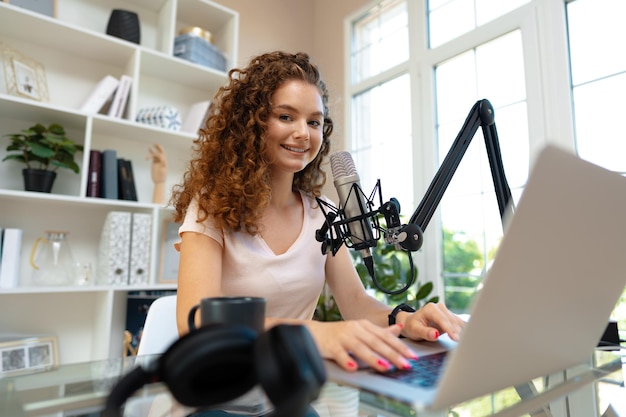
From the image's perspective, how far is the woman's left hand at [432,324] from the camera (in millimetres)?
769

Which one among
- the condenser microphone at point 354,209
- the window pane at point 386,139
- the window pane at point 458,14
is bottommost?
the condenser microphone at point 354,209

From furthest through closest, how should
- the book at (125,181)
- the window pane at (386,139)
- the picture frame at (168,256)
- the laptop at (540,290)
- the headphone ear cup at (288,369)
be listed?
the window pane at (386,139) < the picture frame at (168,256) < the book at (125,181) < the laptop at (540,290) < the headphone ear cup at (288,369)

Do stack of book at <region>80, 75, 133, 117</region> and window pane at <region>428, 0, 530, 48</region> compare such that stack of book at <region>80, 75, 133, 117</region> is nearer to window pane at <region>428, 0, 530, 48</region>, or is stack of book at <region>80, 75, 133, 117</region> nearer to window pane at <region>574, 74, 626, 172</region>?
window pane at <region>428, 0, 530, 48</region>

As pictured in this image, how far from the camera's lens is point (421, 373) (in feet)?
1.71

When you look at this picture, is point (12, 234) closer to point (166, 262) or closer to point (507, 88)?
point (166, 262)

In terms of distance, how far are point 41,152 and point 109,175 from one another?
30 cm

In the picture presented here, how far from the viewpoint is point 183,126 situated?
97.5 inches

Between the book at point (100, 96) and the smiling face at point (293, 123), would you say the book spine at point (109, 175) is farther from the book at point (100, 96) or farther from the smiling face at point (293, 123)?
the smiling face at point (293, 123)

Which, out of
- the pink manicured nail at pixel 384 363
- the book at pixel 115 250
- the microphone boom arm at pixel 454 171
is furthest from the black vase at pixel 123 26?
the pink manicured nail at pixel 384 363

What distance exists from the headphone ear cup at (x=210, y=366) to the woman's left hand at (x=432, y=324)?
509mm

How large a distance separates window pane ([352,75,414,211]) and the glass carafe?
66.0 inches

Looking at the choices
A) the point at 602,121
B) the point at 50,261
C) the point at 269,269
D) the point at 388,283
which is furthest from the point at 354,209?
the point at 50,261

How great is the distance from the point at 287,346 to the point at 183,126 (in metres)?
2.37

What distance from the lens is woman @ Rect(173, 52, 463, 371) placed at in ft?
3.52
